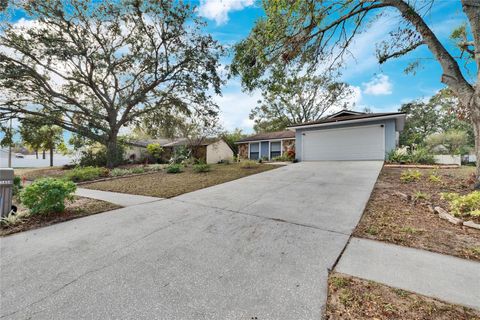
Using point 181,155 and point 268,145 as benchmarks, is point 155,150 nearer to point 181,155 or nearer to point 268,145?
point 181,155

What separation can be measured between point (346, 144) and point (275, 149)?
6.89m

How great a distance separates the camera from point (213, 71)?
13383 mm

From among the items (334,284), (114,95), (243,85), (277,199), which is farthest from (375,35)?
(114,95)

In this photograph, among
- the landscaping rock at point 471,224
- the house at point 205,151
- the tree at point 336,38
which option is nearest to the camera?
the landscaping rock at point 471,224

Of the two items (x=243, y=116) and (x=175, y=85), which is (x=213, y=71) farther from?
(x=243, y=116)

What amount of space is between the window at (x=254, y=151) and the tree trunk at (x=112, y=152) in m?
12.0

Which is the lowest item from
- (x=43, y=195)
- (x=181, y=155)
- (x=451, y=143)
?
(x=43, y=195)

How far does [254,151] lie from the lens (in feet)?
66.1

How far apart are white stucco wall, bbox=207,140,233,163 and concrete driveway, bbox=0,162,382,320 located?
17522 millimetres

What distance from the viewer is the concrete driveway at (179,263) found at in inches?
66.3

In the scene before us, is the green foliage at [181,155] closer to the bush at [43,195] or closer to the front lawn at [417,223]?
the bush at [43,195]

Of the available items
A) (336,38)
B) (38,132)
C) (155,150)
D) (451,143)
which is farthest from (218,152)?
(451,143)

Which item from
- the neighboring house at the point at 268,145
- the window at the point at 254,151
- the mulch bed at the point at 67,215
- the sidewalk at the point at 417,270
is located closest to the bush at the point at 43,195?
the mulch bed at the point at 67,215

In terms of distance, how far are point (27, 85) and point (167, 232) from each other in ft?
51.6
